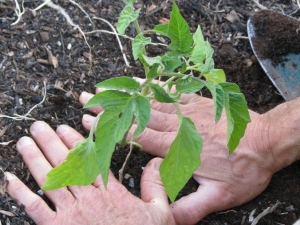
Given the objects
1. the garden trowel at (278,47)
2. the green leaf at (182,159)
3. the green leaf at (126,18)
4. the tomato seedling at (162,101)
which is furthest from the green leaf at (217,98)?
the garden trowel at (278,47)

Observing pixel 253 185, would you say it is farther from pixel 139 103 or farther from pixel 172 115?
pixel 139 103

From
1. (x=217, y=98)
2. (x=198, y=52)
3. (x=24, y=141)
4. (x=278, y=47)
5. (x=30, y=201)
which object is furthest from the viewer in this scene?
(x=278, y=47)

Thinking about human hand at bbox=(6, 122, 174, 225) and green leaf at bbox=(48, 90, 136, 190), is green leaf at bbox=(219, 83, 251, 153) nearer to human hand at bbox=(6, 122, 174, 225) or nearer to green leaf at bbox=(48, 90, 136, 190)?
green leaf at bbox=(48, 90, 136, 190)

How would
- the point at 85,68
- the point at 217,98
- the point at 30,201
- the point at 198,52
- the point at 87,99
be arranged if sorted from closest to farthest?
1. the point at 217,98
2. the point at 198,52
3. the point at 30,201
4. the point at 87,99
5. the point at 85,68

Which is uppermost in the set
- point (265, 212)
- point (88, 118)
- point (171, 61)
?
point (171, 61)

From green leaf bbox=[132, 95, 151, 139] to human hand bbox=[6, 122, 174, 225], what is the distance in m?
0.41

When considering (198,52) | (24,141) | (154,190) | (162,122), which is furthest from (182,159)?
(24,141)

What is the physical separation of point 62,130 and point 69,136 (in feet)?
0.10

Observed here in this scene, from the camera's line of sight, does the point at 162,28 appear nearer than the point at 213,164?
Yes

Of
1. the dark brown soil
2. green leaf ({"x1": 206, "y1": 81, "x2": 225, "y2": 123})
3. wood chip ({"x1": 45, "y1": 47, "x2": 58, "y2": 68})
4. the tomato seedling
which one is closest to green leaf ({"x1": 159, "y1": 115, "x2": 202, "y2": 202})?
the tomato seedling

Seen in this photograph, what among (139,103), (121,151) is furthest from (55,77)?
(139,103)

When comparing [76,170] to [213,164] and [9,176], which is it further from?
[213,164]

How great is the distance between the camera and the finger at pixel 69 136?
175 cm

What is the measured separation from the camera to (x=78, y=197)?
1.63 meters
